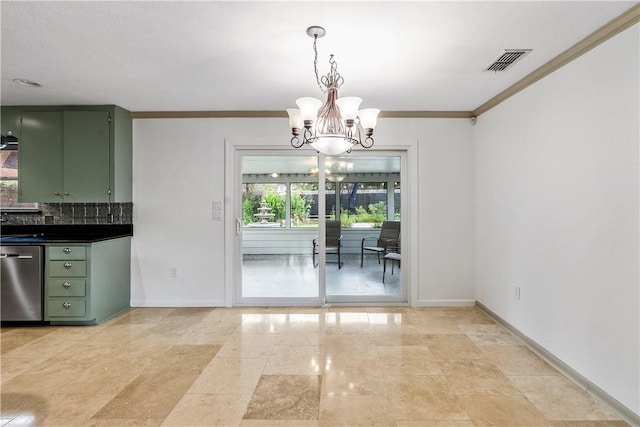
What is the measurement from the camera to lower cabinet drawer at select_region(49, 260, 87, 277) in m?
3.49

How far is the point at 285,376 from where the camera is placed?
2459 millimetres

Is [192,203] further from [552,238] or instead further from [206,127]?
[552,238]

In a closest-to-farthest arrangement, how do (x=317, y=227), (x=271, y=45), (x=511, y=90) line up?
(x=271, y=45)
(x=511, y=90)
(x=317, y=227)

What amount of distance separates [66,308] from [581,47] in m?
5.05

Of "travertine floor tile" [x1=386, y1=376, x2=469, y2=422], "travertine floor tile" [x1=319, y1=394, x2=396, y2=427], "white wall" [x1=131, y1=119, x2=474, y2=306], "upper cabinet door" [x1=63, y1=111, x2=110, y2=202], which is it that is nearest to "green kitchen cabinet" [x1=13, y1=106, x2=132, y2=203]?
"upper cabinet door" [x1=63, y1=111, x2=110, y2=202]

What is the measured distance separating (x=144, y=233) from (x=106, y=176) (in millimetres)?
788

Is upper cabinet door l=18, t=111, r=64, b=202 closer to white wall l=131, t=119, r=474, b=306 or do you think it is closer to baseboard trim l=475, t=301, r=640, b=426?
white wall l=131, t=119, r=474, b=306

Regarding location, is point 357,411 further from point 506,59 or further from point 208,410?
point 506,59

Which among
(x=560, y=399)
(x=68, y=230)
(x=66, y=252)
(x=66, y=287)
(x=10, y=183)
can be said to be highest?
(x=10, y=183)

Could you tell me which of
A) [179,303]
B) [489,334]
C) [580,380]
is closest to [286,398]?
[580,380]

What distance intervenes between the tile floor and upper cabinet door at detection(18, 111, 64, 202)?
1.48m

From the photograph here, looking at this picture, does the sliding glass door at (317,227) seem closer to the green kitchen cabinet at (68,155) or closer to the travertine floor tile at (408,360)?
the travertine floor tile at (408,360)

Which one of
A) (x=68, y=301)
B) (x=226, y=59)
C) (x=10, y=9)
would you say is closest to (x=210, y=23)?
(x=226, y=59)

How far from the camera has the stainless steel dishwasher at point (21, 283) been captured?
3465 mm
